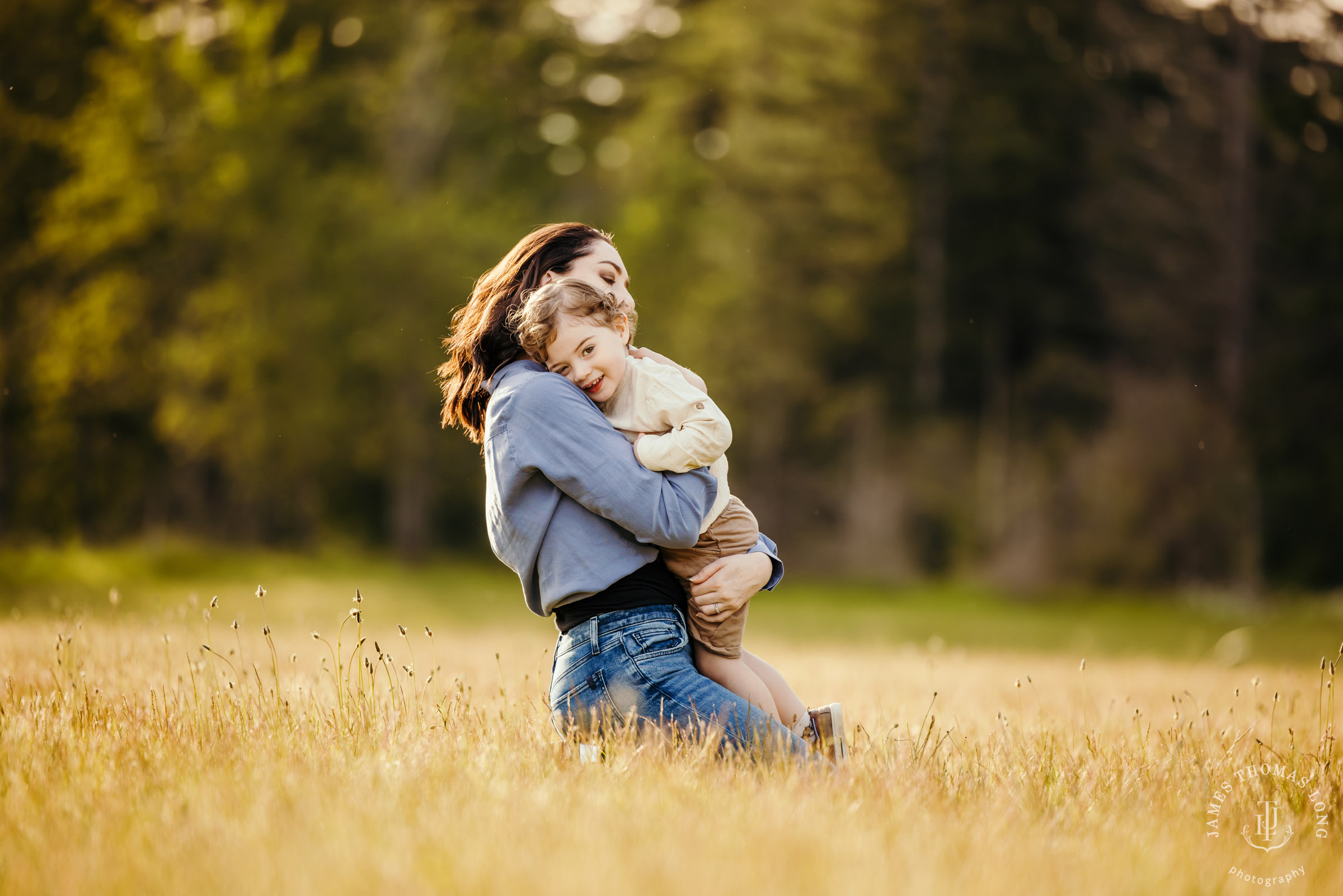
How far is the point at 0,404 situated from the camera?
2212cm

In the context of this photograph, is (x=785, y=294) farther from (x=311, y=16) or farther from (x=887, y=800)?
(x=887, y=800)

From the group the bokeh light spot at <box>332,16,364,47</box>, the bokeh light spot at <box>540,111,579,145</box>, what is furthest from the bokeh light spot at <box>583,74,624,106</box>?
the bokeh light spot at <box>332,16,364,47</box>

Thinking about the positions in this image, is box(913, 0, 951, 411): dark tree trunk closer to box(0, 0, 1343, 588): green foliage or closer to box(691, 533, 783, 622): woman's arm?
box(0, 0, 1343, 588): green foliage


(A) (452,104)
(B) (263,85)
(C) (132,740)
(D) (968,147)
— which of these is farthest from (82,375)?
(C) (132,740)

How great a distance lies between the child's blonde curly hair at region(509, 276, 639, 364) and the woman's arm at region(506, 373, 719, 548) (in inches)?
6.7

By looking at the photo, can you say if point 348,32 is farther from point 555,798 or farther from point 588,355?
point 555,798

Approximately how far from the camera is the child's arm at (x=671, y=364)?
11.8 ft

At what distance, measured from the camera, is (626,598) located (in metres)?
3.40

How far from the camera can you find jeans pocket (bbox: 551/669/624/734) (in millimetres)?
3381

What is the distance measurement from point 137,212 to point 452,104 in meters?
7.84

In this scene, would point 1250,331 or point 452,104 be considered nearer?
point 1250,331

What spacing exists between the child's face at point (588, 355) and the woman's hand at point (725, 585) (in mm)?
698

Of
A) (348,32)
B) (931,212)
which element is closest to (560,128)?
(348,32)


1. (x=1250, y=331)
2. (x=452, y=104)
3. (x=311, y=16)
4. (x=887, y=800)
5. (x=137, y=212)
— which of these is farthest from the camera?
(x=311, y=16)
